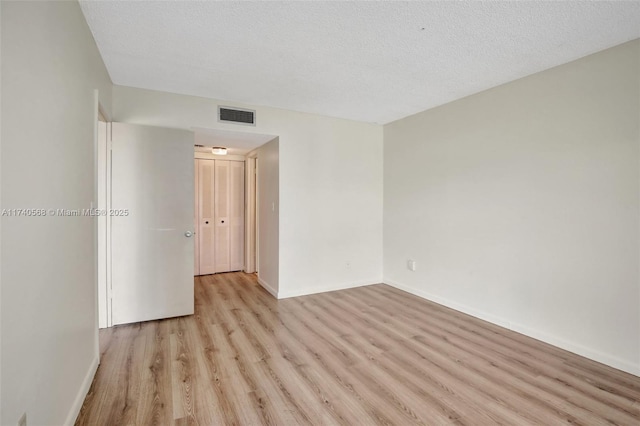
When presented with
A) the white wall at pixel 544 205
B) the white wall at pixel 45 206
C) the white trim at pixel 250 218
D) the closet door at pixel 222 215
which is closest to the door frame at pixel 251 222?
the white trim at pixel 250 218

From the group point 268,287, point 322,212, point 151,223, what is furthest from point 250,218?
point 151,223

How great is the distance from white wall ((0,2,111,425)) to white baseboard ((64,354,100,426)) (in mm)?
12

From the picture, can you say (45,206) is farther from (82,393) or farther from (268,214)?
(268,214)

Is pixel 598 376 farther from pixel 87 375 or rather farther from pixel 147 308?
pixel 147 308

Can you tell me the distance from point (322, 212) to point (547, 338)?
9.09ft

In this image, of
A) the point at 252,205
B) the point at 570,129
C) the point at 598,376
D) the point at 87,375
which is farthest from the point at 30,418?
the point at 252,205

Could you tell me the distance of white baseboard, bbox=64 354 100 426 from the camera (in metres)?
1.70

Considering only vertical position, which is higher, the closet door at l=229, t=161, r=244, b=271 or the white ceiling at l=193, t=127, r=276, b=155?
the white ceiling at l=193, t=127, r=276, b=155

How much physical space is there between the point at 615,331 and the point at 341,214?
2998 millimetres

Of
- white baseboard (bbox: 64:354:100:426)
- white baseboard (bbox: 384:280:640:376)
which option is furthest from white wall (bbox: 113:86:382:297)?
white baseboard (bbox: 64:354:100:426)

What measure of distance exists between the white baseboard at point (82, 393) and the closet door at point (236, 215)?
3.27m

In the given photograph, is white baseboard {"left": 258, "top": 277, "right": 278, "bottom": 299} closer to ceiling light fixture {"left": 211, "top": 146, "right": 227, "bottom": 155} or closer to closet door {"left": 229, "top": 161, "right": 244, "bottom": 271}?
closet door {"left": 229, "top": 161, "right": 244, "bottom": 271}

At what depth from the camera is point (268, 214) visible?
439 cm

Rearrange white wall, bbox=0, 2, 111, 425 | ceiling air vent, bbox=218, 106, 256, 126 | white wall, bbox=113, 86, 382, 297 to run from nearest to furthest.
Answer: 1. white wall, bbox=0, 2, 111, 425
2. ceiling air vent, bbox=218, 106, 256, 126
3. white wall, bbox=113, 86, 382, 297
